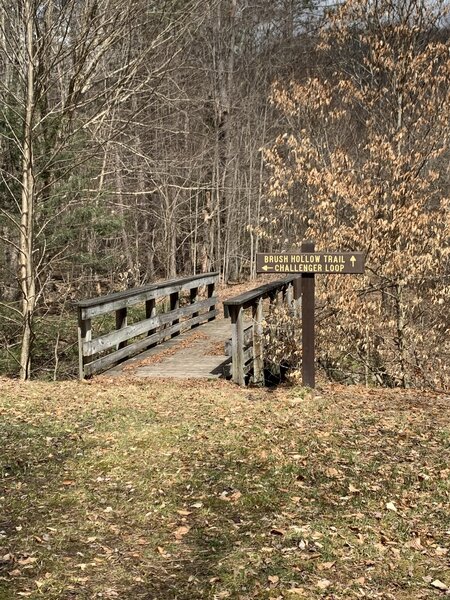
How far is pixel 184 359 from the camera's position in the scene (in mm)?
9883

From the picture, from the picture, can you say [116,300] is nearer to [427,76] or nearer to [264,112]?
A: [427,76]

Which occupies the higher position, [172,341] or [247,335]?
[247,335]

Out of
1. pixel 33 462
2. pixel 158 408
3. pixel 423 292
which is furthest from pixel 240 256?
pixel 33 462

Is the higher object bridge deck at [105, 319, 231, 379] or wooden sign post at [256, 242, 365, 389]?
wooden sign post at [256, 242, 365, 389]

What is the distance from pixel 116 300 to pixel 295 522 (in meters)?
5.48

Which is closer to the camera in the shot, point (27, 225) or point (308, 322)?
point (308, 322)

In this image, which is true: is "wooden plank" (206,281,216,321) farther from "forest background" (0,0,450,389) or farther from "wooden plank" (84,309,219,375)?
"forest background" (0,0,450,389)

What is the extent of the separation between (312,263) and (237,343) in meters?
1.54

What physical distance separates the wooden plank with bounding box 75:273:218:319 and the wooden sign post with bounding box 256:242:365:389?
92.5 inches

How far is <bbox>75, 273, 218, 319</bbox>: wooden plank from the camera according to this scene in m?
8.43

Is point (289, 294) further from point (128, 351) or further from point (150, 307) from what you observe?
point (128, 351)

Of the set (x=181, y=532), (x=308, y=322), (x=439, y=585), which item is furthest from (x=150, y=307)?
(x=439, y=585)

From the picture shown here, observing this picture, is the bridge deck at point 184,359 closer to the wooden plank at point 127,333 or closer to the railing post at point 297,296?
the wooden plank at point 127,333

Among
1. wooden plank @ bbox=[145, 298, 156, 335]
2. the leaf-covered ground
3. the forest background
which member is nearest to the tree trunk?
the forest background
